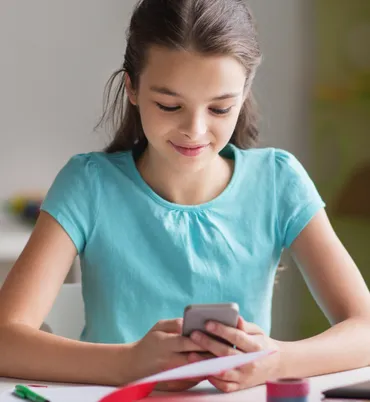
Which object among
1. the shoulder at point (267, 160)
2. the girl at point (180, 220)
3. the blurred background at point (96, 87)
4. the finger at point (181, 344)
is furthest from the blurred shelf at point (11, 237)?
the finger at point (181, 344)

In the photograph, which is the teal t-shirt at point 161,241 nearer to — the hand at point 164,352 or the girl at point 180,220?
the girl at point 180,220

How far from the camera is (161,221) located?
1.59 meters

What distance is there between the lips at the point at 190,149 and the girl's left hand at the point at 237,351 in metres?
0.33

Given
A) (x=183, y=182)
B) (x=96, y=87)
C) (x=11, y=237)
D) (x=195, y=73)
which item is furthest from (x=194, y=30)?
(x=96, y=87)

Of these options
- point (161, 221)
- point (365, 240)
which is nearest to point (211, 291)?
point (161, 221)

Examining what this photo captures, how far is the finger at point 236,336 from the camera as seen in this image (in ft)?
3.91

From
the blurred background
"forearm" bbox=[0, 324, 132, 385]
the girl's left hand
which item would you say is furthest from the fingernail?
the blurred background

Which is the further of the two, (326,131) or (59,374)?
(326,131)

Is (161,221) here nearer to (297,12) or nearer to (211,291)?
(211,291)

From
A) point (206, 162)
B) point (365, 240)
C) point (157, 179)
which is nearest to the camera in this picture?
point (206, 162)

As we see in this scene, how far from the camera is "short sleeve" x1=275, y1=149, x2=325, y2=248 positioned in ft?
5.24

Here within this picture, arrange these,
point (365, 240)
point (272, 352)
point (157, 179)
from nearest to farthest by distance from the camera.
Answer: point (272, 352) → point (157, 179) → point (365, 240)

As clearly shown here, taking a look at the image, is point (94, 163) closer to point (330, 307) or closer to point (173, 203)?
Answer: point (173, 203)

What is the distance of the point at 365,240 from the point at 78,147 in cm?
98
